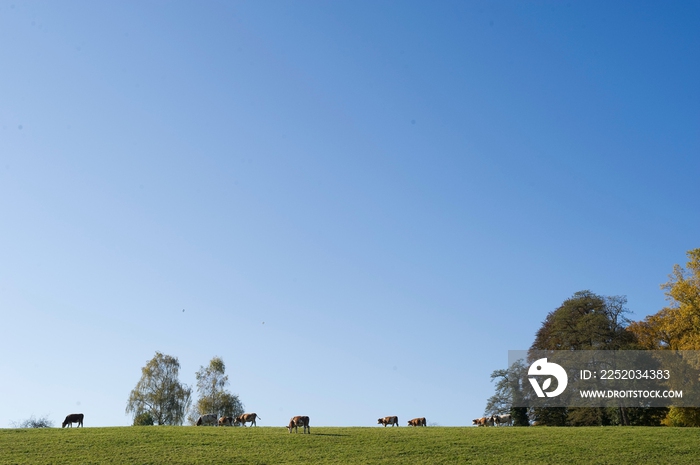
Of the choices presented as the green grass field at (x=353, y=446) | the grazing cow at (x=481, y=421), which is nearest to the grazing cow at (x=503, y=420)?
the grazing cow at (x=481, y=421)

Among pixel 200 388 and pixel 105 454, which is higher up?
pixel 200 388

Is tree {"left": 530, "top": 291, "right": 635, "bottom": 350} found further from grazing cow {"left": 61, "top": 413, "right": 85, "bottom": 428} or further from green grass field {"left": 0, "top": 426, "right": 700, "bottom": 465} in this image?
grazing cow {"left": 61, "top": 413, "right": 85, "bottom": 428}

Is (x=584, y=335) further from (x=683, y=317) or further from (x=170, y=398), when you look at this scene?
(x=170, y=398)

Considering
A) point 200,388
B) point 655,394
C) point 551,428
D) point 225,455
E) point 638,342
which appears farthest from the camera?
point 200,388

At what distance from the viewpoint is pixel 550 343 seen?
71375 mm

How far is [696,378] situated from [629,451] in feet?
68.3

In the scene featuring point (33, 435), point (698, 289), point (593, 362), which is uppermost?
point (698, 289)

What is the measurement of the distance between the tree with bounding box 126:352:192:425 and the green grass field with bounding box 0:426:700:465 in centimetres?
3573

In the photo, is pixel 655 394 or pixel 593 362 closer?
pixel 655 394

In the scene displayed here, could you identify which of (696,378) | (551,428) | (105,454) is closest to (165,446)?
(105,454)

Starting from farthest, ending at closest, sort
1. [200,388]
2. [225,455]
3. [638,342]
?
[200,388] → [638,342] → [225,455]

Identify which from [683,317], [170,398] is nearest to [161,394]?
[170,398]

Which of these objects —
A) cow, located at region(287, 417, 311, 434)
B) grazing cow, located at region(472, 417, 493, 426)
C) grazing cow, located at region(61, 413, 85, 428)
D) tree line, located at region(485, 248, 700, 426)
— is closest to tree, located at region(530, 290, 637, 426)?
tree line, located at region(485, 248, 700, 426)

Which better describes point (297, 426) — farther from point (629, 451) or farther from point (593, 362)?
point (593, 362)
